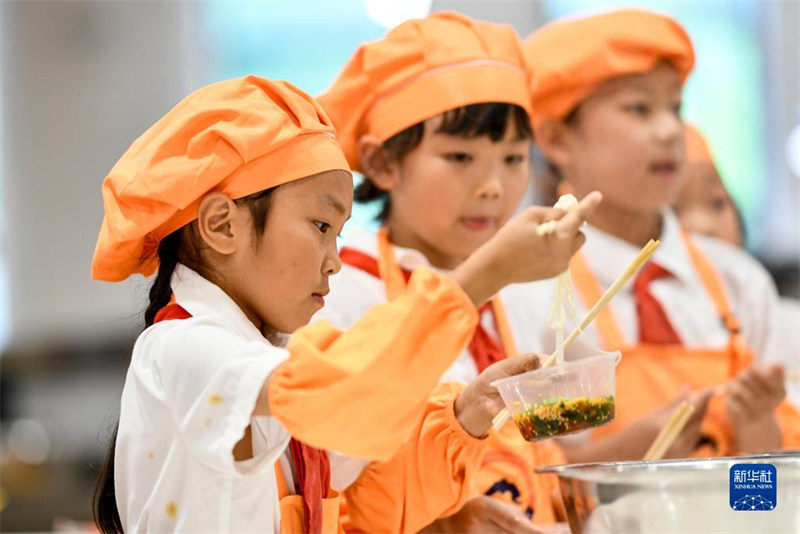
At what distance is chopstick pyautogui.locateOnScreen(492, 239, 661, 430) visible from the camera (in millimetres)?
833

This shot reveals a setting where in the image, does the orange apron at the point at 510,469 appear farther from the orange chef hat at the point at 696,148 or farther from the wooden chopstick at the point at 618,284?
the orange chef hat at the point at 696,148

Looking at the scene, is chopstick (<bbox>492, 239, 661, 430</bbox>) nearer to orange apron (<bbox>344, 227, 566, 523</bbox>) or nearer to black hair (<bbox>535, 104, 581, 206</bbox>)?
orange apron (<bbox>344, 227, 566, 523</bbox>)

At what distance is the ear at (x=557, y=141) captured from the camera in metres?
1.57

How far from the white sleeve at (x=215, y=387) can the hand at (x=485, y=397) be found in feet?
0.81

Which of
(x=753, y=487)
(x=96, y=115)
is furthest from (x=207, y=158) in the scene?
(x=96, y=115)

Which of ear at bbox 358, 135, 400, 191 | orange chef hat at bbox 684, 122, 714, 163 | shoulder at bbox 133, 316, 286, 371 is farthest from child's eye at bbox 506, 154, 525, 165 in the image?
orange chef hat at bbox 684, 122, 714, 163

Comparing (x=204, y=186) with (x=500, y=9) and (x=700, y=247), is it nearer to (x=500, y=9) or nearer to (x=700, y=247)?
(x=700, y=247)

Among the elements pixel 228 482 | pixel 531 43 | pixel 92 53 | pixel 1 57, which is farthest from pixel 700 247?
pixel 1 57

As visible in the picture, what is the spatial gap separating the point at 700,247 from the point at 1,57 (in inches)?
87.1

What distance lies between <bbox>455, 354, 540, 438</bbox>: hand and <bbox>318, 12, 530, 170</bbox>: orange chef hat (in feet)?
1.10

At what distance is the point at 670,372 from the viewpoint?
58.3 inches

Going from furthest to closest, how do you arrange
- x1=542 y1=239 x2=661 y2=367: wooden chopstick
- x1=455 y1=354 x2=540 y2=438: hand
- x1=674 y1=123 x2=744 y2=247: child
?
x1=674 y1=123 x2=744 y2=247: child → x1=455 y1=354 x2=540 y2=438: hand → x1=542 y1=239 x2=661 y2=367: wooden chopstick

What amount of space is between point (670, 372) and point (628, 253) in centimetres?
17

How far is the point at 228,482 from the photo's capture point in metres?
0.78
